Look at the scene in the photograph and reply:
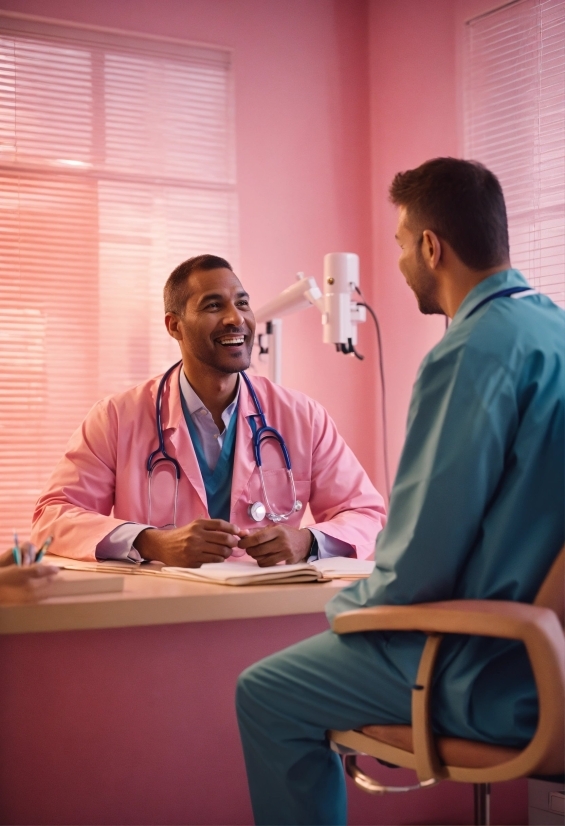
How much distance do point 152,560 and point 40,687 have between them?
37 cm

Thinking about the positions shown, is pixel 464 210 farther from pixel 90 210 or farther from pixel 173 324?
pixel 90 210

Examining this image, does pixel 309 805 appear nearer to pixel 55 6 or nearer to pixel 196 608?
pixel 196 608

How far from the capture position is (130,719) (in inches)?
Result: 70.2

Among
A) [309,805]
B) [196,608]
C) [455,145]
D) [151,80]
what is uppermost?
[151,80]

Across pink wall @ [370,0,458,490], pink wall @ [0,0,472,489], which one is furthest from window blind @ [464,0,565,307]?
pink wall @ [0,0,472,489]

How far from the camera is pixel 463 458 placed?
4.22ft

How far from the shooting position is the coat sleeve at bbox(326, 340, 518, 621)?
1.29 m

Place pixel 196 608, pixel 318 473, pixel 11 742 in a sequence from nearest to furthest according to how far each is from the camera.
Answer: pixel 196 608
pixel 11 742
pixel 318 473

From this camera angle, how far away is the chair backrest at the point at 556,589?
1.24m

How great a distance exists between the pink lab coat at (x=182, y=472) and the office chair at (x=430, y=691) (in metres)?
0.78

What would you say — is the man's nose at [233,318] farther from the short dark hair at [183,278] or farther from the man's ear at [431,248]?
the man's ear at [431,248]

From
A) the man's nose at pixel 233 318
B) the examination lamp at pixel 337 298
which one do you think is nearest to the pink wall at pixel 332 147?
the examination lamp at pixel 337 298

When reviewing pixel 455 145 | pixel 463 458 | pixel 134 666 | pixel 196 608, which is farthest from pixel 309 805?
pixel 455 145

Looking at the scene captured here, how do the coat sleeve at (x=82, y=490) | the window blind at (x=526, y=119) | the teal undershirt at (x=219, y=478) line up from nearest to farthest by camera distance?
the coat sleeve at (x=82, y=490) → the teal undershirt at (x=219, y=478) → the window blind at (x=526, y=119)
